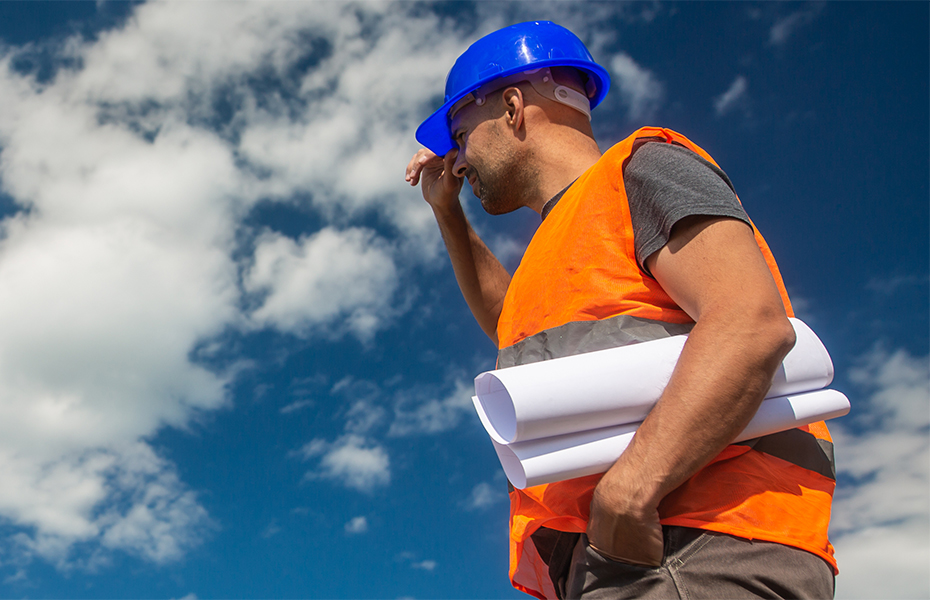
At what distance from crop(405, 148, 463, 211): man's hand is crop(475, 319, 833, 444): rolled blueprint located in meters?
2.56

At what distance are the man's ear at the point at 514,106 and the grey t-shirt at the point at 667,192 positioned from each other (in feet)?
3.64

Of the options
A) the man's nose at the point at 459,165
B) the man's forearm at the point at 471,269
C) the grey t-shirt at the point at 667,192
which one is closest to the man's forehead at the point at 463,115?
the man's nose at the point at 459,165

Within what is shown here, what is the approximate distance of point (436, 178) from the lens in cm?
463

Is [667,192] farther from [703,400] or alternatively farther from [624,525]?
[624,525]

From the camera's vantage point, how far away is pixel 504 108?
3.53 m

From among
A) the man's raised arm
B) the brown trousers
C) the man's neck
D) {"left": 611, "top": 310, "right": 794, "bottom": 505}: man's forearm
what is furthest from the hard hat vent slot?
the brown trousers

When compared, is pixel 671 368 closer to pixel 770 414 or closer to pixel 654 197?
pixel 770 414

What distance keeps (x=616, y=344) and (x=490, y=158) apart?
167 centimetres

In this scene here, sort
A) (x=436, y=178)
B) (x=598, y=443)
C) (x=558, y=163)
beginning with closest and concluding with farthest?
1. (x=598, y=443)
2. (x=558, y=163)
3. (x=436, y=178)

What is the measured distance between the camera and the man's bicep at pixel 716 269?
6.42ft

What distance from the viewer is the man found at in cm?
191

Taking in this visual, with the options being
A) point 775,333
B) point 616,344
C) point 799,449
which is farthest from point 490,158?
A: point 799,449

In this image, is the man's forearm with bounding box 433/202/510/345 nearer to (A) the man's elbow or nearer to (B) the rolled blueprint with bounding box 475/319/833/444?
(B) the rolled blueprint with bounding box 475/319/833/444

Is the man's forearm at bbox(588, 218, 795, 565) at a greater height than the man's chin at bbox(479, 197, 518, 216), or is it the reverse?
the man's chin at bbox(479, 197, 518, 216)
